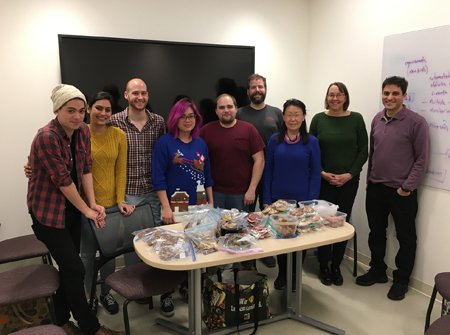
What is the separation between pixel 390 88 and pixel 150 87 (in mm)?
2058

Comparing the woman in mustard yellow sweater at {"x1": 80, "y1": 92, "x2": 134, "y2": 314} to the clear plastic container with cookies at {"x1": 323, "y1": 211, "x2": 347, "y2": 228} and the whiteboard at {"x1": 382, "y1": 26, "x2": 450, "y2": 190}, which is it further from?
the whiteboard at {"x1": 382, "y1": 26, "x2": 450, "y2": 190}

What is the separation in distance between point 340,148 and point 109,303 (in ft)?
7.29

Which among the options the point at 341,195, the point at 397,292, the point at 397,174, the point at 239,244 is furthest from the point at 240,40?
the point at 397,292

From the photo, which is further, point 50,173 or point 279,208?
point 279,208

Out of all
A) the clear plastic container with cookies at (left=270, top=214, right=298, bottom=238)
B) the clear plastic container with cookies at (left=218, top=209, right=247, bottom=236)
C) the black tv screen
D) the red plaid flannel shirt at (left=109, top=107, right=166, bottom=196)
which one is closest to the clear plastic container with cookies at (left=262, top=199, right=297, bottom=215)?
the clear plastic container with cookies at (left=270, top=214, right=298, bottom=238)

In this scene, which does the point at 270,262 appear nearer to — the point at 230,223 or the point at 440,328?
the point at 230,223

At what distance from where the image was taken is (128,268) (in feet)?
6.71

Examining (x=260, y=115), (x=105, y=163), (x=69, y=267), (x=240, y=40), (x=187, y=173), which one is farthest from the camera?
(x=240, y=40)

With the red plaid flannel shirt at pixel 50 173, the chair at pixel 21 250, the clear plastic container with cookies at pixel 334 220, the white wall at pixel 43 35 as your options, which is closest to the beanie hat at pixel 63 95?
the red plaid flannel shirt at pixel 50 173

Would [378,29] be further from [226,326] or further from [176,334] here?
[176,334]

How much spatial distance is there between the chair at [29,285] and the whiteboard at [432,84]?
9.12 ft

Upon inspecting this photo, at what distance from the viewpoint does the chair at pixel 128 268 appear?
5.93ft

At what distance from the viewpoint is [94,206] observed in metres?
2.06

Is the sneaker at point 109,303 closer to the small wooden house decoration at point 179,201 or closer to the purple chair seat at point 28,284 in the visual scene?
the purple chair seat at point 28,284
